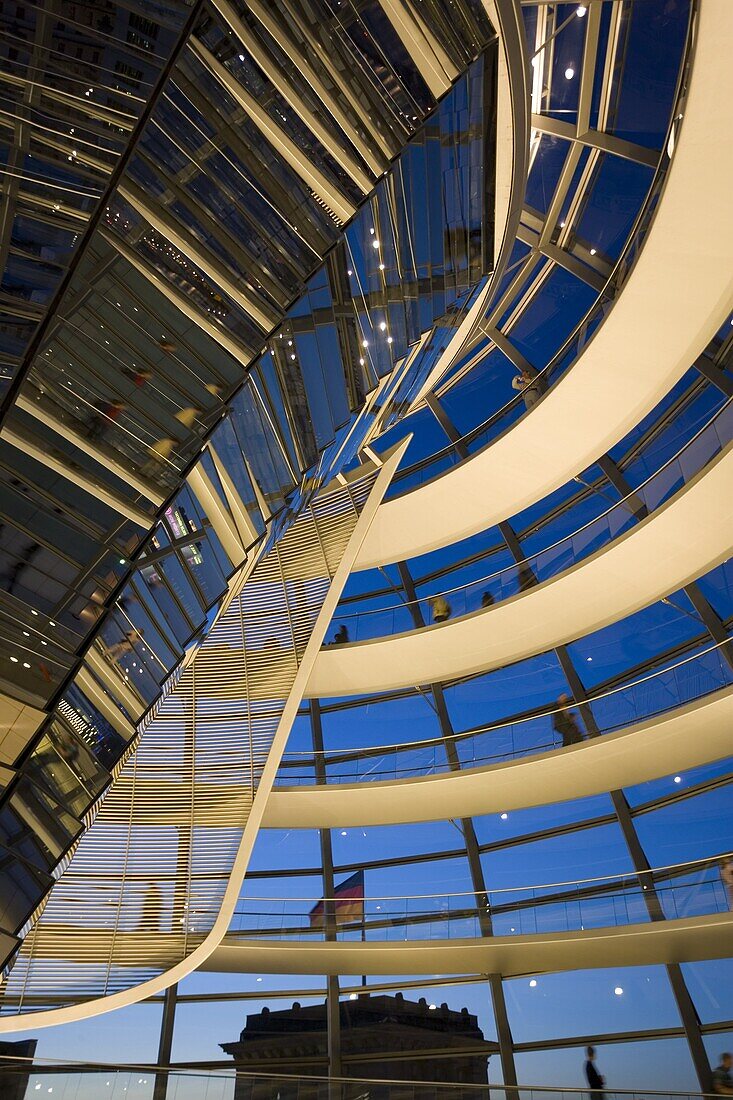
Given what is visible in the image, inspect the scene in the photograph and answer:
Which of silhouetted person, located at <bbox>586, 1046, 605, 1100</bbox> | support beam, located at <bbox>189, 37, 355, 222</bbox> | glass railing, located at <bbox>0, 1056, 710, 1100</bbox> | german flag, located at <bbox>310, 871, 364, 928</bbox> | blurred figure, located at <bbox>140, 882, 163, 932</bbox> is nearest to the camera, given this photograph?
support beam, located at <bbox>189, 37, 355, 222</bbox>

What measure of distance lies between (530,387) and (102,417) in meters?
10.2

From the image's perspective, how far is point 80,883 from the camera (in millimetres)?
10742

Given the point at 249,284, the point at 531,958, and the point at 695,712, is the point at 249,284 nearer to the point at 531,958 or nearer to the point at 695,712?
the point at 695,712

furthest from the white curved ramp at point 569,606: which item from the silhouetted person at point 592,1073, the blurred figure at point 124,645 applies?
the blurred figure at point 124,645

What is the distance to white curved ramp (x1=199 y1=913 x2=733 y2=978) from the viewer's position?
527 inches

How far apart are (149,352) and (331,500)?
23.0 feet

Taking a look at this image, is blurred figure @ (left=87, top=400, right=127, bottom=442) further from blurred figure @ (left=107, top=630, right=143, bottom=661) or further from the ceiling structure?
blurred figure @ (left=107, top=630, right=143, bottom=661)

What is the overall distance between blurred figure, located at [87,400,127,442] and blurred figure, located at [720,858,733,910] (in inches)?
477

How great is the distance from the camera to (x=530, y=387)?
13398 mm

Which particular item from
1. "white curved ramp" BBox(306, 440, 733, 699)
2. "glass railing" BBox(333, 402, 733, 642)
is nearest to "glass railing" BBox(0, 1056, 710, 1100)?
"white curved ramp" BBox(306, 440, 733, 699)

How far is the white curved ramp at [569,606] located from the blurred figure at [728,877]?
161 inches

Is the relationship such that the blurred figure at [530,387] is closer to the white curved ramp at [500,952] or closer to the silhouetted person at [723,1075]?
the white curved ramp at [500,952]

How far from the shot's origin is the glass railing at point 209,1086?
1084 cm

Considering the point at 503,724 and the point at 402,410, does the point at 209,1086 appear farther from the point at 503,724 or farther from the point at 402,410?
the point at 402,410
